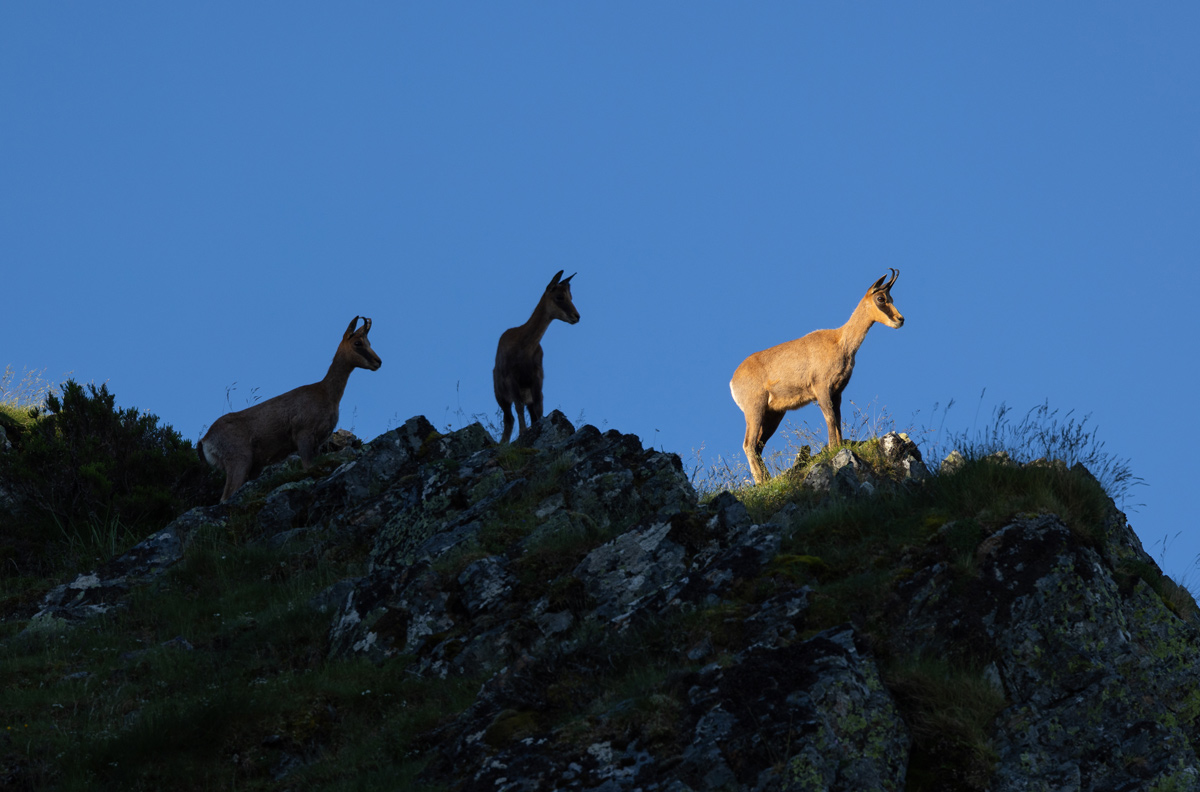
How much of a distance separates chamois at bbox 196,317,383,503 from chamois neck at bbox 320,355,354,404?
21mm

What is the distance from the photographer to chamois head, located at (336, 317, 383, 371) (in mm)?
15727

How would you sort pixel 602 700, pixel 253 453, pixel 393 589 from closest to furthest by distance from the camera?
pixel 602 700 < pixel 393 589 < pixel 253 453

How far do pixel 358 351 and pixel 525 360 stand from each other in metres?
2.42

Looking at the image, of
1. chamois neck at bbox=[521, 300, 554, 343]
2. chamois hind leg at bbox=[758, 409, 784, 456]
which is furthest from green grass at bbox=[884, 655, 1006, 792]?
chamois hind leg at bbox=[758, 409, 784, 456]

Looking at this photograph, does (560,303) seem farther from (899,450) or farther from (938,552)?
(938,552)

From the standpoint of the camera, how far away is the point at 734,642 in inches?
274

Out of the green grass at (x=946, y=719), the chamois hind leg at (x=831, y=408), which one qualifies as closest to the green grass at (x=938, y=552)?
the green grass at (x=946, y=719)

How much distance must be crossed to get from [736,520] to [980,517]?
6.58 feet

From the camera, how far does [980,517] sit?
780cm

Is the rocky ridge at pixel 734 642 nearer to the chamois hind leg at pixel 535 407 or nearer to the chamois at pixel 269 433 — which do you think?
the chamois at pixel 269 433

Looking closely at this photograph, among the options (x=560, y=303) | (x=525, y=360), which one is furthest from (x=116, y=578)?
(x=560, y=303)

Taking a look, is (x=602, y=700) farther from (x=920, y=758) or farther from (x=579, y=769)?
(x=920, y=758)

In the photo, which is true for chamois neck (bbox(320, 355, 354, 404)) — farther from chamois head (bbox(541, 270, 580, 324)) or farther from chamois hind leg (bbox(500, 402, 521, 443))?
chamois head (bbox(541, 270, 580, 324))

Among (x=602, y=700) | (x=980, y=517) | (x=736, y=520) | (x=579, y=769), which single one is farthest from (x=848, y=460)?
(x=579, y=769)
